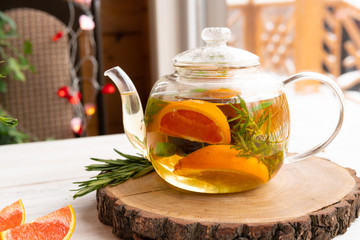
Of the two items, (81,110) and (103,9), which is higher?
(103,9)

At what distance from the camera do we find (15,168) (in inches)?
40.3

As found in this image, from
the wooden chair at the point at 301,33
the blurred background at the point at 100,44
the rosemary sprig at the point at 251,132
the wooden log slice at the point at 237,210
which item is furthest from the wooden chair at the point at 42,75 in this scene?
the rosemary sprig at the point at 251,132

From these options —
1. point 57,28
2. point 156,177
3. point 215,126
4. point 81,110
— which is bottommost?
point 81,110

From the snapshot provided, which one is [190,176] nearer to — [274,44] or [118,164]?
[118,164]

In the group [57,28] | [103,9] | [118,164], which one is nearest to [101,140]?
[118,164]

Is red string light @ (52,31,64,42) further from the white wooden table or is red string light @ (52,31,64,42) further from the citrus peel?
the citrus peel

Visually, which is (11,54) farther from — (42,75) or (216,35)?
(216,35)

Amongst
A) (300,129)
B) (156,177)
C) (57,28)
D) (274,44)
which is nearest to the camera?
(156,177)

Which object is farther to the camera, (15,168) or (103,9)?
(103,9)

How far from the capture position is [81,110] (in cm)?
233

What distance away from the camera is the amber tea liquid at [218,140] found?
2.24ft

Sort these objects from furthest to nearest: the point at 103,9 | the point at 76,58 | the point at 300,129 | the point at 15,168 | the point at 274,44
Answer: the point at 103,9, the point at 274,44, the point at 76,58, the point at 300,129, the point at 15,168

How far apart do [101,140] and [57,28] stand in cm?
108

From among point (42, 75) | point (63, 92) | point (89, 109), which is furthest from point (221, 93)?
point (89, 109)
